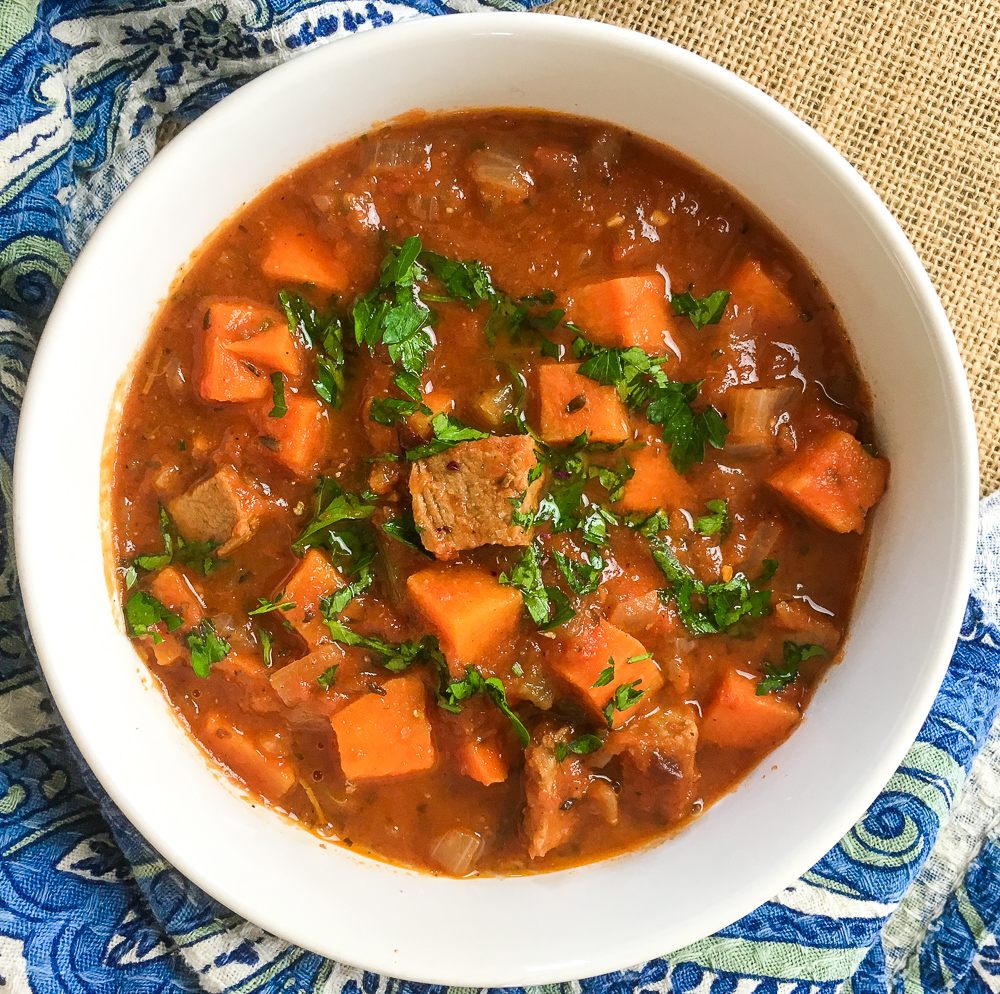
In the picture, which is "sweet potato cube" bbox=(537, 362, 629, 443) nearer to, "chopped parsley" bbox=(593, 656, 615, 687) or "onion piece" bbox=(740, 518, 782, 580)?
"onion piece" bbox=(740, 518, 782, 580)

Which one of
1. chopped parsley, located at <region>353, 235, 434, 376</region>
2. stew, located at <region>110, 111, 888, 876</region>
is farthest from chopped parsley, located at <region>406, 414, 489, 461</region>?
chopped parsley, located at <region>353, 235, 434, 376</region>

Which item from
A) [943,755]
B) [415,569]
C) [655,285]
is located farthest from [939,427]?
[415,569]

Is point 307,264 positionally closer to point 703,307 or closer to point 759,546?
point 703,307

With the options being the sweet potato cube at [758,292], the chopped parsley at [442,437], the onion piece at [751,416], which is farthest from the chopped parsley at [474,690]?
the sweet potato cube at [758,292]

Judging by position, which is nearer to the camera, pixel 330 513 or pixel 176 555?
pixel 330 513

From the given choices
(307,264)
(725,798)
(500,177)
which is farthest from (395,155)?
(725,798)

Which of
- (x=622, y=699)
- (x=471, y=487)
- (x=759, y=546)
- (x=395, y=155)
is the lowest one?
(x=622, y=699)

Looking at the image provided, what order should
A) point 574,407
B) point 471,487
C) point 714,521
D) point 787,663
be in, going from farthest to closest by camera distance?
point 787,663 < point 714,521 < point 574,407 < point 471,487
